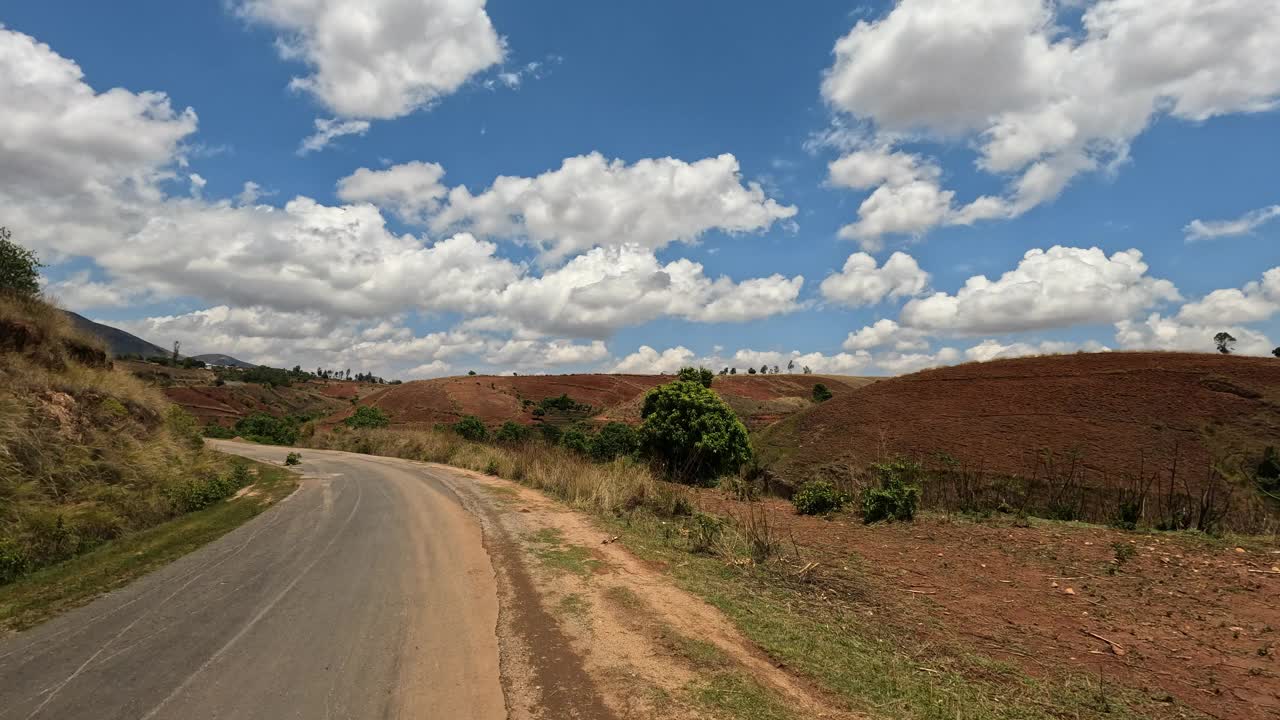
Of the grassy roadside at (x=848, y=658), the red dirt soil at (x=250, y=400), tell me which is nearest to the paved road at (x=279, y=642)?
the grassy roadside at (x=848, y=658)

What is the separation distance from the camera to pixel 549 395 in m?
72.8

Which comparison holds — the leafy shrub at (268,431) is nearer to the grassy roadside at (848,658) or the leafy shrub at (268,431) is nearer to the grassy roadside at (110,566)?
the grassy roadside at (110,566)

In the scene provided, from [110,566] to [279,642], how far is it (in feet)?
18.9

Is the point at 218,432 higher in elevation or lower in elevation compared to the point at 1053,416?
lower

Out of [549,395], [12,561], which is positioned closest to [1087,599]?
[12,561]

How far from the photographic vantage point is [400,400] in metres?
66.6

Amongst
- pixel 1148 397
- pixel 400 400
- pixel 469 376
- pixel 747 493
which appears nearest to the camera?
pixel 747 493

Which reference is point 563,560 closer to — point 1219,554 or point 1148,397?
point 1219,554

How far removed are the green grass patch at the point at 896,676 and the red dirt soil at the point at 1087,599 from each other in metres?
0.28

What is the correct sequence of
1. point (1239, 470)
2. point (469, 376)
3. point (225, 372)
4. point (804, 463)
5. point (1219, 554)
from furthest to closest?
point (225, 372), point (469, 376), point (804, 463), point (1239, 470), point (1219, 554)

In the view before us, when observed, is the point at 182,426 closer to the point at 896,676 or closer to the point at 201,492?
the point at 201,492

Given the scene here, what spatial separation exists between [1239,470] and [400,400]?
67442 millimetres

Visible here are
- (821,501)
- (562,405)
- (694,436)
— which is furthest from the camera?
(562,405)

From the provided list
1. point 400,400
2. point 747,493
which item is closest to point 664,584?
point 747,493
